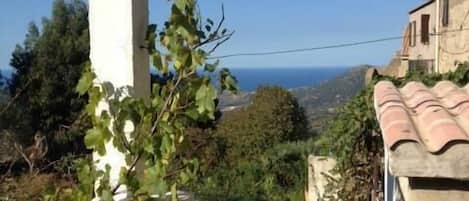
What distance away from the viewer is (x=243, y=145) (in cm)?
1353

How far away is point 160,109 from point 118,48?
269 mm

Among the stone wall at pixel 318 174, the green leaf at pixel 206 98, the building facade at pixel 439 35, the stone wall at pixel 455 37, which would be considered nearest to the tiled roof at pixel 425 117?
the green leaf at pixel 206 98

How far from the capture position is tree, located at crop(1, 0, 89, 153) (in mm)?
14773

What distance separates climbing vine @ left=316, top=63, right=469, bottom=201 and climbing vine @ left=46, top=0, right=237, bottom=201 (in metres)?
3.87

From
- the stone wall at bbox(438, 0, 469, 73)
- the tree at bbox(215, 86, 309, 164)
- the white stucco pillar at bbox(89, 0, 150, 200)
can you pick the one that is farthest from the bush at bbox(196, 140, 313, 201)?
the white stucco pillar at bbox(89, 0, 150, 200)

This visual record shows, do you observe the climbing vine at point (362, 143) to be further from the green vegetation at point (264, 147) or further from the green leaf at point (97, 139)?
the green leaf at point (97, 139)

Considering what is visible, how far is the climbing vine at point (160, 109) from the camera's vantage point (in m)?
2.18

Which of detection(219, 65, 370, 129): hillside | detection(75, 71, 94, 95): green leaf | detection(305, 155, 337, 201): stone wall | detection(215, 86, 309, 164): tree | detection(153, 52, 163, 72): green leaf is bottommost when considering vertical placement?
detection(305, 155, 337, 201): stone wall

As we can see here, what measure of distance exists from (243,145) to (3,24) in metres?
6.03

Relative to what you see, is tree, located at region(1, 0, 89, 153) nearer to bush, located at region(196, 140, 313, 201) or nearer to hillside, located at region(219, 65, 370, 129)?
hillside, located at region(219, 65, 370, 129)

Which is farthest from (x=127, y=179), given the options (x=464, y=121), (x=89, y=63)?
(x=464, y=121)

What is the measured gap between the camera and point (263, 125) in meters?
13.7

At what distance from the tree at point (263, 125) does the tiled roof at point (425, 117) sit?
33.4 ft

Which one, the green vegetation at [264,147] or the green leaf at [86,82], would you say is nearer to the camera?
the green leaf at [86,82]
